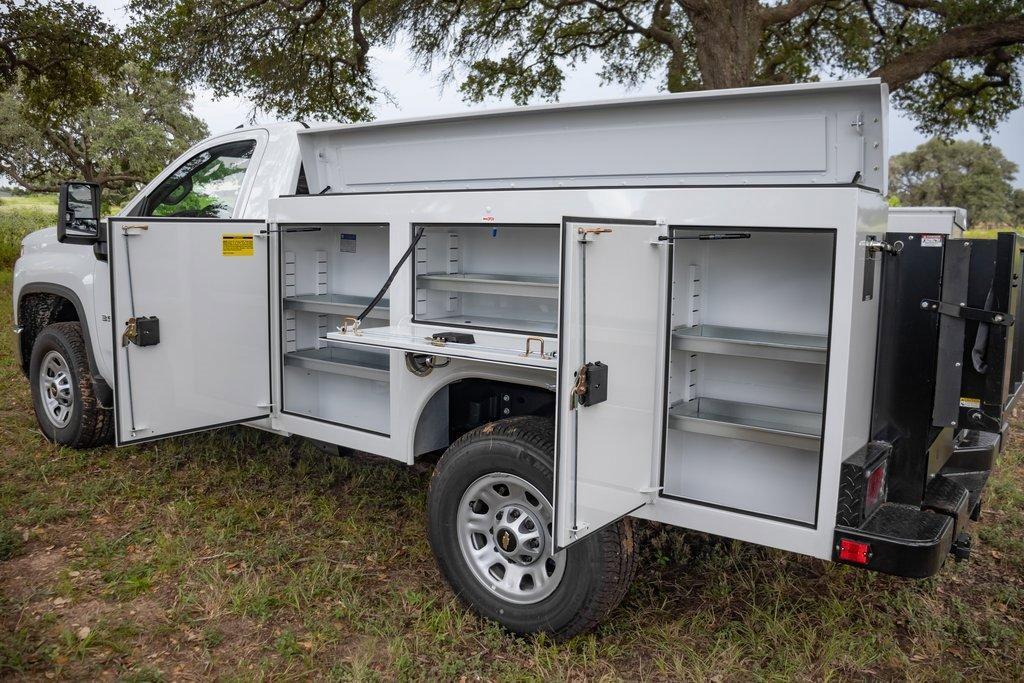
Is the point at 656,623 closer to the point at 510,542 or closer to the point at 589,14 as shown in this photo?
the point at 510,542

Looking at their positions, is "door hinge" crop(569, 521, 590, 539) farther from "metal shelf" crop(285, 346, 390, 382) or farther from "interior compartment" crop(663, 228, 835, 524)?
"metal shelf" crop(285, 346, 390, 382)

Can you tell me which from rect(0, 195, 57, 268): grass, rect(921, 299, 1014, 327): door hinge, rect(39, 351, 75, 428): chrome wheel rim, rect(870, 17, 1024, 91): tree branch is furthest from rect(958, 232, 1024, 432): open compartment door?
rect(0, 195, 57, 268): grass

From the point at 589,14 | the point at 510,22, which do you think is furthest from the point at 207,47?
the point at 589,14

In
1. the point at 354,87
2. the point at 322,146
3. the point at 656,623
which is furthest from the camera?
the point at 354,87

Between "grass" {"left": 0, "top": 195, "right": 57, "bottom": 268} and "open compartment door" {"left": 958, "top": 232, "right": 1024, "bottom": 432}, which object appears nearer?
"open compartment door" {"left": 958, "top": 232, "right": 1024, "bottom": 432}

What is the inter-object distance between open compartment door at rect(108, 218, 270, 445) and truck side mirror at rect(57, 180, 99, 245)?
0.60 m

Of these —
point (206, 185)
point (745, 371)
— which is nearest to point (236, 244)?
point (206, 185)

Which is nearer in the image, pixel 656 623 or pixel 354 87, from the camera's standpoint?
pixel 656 623

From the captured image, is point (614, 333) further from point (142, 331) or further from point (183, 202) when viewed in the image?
point (183, 202)

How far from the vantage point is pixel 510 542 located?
11.5 feet

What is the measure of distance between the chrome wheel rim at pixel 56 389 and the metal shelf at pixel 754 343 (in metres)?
4.37

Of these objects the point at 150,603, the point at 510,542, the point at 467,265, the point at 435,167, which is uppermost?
the point at 435,167

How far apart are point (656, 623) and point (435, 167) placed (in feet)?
8.53

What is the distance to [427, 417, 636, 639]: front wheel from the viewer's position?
10.8ft
